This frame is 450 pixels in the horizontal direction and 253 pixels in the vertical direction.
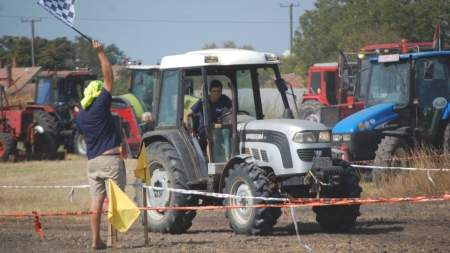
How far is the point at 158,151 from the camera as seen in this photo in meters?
11.7

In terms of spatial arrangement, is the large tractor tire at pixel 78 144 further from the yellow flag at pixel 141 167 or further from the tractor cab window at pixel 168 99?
the yellow flag at pixel 141 167

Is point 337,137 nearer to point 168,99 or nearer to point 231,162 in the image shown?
point 168,99

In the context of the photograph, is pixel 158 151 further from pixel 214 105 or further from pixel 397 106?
pixel 397 106

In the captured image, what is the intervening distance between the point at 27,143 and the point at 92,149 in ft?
55.8

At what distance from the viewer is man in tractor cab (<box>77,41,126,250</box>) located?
971cm

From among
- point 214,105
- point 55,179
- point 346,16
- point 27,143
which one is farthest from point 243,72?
point 346,16

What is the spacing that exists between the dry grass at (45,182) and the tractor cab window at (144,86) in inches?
70.6

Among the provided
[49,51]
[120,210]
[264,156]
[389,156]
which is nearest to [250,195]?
[264,156]

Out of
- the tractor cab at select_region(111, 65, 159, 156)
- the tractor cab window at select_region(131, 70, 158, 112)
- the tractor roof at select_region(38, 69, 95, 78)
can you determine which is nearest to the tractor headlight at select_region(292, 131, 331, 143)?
the tractor cab at select_region(111, 65, 159, 156)

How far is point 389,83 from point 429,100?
923 mm

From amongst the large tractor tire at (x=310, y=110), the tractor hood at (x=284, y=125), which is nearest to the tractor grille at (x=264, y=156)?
the tractor hood at (x=284, y=125)

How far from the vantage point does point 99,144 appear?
9.78 metres

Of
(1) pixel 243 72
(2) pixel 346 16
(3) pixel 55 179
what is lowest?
(3) pixel 55 179

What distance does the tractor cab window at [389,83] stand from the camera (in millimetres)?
16188
